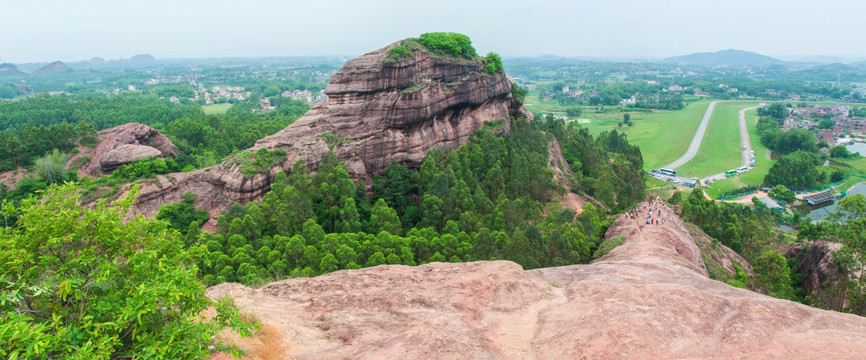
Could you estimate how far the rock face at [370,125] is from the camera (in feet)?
146

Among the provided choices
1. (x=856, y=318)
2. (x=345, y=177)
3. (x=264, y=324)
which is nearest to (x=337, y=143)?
(x=345, y=177)

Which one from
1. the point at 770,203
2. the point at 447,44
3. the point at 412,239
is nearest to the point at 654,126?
the point at 770,203

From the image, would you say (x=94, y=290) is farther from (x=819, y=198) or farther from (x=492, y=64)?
(x=819, y=198)

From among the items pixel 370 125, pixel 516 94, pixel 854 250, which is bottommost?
pixel 854 250

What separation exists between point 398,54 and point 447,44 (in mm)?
7818

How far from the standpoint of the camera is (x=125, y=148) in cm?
5028

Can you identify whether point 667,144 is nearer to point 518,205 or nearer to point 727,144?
point 727,144

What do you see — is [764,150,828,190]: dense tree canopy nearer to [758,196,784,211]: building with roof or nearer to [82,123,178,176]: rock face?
[758,196,784,211]: building with roof

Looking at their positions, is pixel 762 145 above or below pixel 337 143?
below

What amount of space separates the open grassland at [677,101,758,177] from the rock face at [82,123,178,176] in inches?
3825

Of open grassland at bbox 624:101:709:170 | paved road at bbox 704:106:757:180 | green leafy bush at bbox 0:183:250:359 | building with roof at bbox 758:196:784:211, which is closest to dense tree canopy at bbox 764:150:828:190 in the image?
building with roof at bbox 758:196:784:211

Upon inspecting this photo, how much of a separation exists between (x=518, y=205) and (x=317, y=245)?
20.3m

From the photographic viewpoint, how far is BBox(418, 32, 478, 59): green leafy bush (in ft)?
182

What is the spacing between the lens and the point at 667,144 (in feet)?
395
